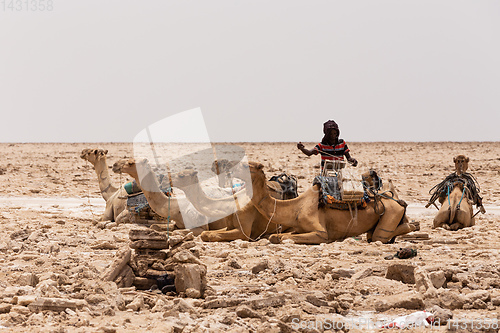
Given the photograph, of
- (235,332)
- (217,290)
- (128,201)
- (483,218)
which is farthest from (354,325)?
(483,218)

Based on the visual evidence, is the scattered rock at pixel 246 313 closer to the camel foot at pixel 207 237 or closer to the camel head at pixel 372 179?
the camel foot at pixel 207 237

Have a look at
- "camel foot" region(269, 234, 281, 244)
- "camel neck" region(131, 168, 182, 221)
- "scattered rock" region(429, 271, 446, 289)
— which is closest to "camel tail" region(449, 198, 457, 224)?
"camel foot" region(269, 234, 281, 244)

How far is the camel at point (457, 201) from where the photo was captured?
39.8ft

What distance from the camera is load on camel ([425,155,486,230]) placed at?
39.9 ft

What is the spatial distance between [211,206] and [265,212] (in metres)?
0.96

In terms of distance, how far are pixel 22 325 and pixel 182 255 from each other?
1.74 metres

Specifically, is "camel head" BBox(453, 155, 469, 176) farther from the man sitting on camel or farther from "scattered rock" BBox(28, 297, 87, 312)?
"scattered rock" BBox(28, 297, 87, 312)

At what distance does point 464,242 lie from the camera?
997cm

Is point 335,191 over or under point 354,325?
over

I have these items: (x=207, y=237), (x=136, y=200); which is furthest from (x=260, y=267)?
(x=136, y=200)

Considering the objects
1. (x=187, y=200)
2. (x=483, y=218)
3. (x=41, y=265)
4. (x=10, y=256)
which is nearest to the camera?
(x=41, y=265)

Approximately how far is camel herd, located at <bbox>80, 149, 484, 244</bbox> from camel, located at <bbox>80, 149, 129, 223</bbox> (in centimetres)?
164

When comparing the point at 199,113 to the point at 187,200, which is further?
the point at 187,200

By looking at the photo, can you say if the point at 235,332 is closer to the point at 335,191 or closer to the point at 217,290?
the point at 217,290
